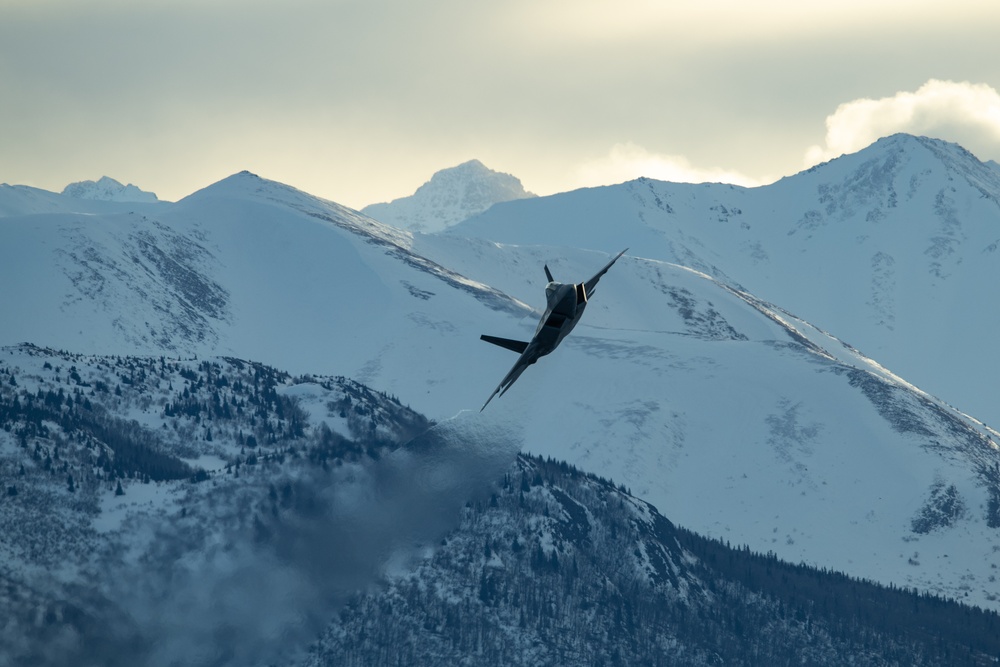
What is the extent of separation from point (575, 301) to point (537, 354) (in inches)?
157

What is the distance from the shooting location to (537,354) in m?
74.8

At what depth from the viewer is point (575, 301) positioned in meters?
72.3
